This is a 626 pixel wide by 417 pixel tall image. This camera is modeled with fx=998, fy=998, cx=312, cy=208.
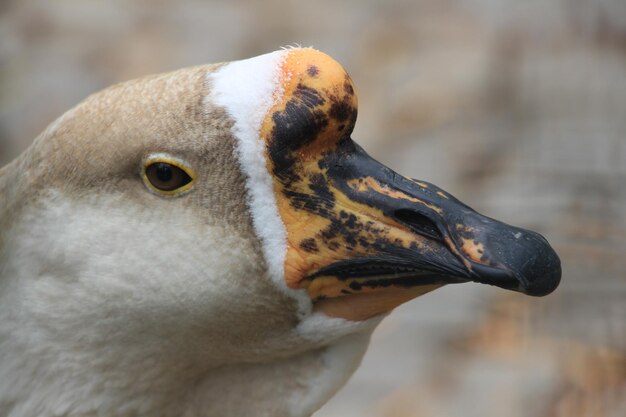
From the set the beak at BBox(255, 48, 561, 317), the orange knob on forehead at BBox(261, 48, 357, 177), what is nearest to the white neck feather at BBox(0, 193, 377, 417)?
the beak at BBox(255, 48, 561, 317)

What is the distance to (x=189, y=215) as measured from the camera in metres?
2.32

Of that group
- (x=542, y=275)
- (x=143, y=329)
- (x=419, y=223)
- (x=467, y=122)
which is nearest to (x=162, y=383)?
(x=143, y=329)

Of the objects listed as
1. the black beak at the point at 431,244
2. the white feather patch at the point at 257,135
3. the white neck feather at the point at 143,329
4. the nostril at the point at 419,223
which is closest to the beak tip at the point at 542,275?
the black beak at the point at 431,244

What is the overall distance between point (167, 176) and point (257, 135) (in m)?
0.23

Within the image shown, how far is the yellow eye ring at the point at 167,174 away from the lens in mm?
2301

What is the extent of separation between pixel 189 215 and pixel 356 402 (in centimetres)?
349

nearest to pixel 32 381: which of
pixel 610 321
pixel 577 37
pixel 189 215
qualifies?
pixel 189 215

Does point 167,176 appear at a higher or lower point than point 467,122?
lower

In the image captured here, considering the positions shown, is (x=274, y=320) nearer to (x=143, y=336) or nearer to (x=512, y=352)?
(x=143, y=336)

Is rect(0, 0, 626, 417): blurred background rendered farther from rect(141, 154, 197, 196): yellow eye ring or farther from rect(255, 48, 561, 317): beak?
rect(141, 154, 197, 196): yellow eye ring

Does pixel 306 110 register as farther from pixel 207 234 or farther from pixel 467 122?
pixel 467 122

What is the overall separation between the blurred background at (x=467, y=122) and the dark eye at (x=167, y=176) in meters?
3.41

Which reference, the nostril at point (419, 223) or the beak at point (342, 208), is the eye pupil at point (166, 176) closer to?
the beak at point (342, 208)

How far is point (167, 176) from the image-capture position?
231cm
